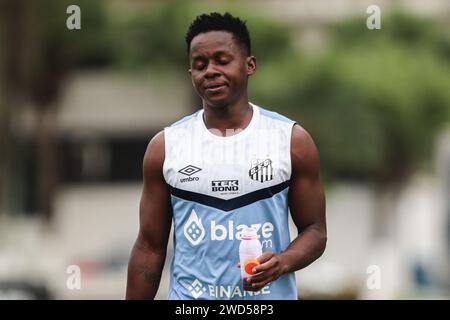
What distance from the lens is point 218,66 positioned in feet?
17.3

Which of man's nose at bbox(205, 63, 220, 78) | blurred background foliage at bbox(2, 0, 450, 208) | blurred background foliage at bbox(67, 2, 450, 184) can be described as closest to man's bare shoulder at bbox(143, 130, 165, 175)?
man's nose at bbox(205, 63, 220, 78)

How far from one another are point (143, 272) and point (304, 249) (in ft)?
2.42

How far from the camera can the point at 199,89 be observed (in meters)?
5.30

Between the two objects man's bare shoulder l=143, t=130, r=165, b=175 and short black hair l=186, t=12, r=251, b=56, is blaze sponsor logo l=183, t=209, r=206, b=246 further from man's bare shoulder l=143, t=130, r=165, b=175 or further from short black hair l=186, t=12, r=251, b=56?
short black hair l=186, t=12, r=251, b=56

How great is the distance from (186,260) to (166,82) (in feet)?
145

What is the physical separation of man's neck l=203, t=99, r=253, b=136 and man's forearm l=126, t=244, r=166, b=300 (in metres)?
0.61

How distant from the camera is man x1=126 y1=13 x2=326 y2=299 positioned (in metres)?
5.27

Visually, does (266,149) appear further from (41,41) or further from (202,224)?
(41,41)

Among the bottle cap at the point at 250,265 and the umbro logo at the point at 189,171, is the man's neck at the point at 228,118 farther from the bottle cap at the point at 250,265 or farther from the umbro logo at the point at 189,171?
the bottle cap at the point at 250,265

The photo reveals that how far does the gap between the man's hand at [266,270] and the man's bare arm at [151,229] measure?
0.57 metres

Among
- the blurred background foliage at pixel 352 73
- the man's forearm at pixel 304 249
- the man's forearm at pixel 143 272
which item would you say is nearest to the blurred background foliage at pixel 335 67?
the blurred background foliage at pixel 352 73

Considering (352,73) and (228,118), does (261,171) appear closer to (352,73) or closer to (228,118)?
(228,118)

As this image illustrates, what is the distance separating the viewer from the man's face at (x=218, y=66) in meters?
5.27
